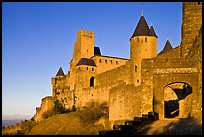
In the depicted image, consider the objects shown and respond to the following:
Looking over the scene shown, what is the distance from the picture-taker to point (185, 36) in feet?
82.4

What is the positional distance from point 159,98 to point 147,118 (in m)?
3.38

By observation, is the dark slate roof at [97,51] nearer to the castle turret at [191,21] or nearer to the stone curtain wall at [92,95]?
the stone curtain wall at [92,95]

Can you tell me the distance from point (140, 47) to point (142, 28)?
2.22 m

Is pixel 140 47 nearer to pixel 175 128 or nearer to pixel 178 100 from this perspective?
pixel 178 100

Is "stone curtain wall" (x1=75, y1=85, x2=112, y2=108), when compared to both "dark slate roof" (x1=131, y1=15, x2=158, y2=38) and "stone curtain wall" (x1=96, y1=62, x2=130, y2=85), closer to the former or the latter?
"stone curtain wall" (x1=96, y1=62, x2=130, y2=85)

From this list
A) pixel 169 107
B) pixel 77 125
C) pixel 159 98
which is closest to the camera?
pixel 159 98

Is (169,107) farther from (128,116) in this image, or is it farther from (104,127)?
(104,127)

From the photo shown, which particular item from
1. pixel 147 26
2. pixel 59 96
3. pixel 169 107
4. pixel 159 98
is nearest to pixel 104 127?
pixel 169 107

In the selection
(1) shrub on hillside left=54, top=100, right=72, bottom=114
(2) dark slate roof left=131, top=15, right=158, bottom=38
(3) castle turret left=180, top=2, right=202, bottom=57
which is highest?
(2) dark slate roof left=131, top=15, right=158, bottom=38

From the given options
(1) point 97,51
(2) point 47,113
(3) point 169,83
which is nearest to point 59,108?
(2) point 47,113

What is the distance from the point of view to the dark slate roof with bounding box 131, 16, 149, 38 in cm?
4381

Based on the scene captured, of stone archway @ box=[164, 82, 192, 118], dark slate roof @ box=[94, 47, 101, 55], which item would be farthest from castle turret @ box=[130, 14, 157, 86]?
dark slate roof @ box=[94, 47, 101, 55]

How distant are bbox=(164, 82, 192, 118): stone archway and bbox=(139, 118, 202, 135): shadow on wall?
4.29m

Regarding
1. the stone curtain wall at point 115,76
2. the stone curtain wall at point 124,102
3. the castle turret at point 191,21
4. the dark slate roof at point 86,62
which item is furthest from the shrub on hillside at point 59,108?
the castle turret at point 191,21
